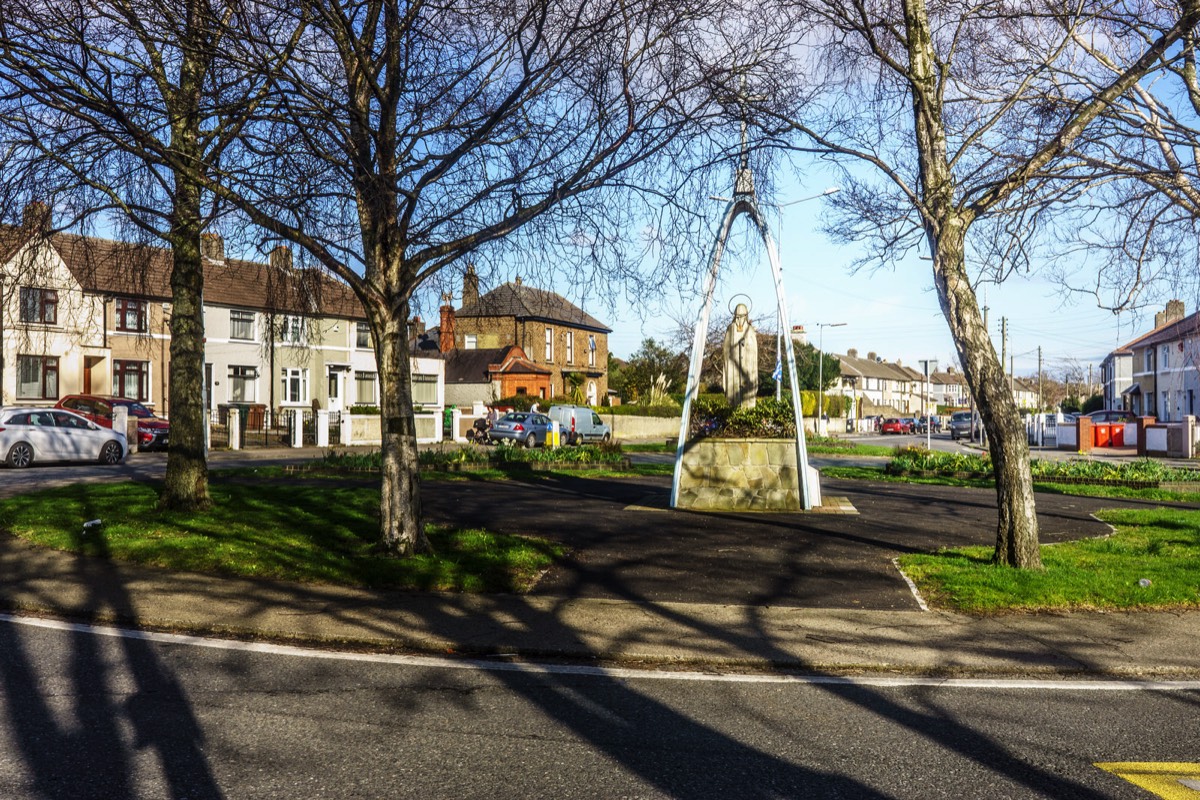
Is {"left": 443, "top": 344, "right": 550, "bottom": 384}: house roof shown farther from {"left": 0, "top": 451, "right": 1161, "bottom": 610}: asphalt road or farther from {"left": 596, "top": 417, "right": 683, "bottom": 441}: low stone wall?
{"left": 0, "top": 451, "right": 1161, "bottom": 610}: asphalt road

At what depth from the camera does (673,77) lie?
31.6ft

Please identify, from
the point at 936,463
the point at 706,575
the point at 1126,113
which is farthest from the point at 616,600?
the point at 936,463

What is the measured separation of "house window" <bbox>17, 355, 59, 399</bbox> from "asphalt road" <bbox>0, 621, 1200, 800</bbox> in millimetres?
38074

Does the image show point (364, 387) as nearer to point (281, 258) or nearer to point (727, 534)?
point (281, 258)

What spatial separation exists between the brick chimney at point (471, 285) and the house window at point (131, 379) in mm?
36850

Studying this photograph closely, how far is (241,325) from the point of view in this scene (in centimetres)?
4531

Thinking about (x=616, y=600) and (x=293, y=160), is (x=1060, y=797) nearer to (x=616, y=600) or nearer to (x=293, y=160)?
(x=616, y=600)

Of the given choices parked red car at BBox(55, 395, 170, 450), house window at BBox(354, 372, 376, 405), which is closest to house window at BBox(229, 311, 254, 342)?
house window at BBox(354, 372, 376, 405)

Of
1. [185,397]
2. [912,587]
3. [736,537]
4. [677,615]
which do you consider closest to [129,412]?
[185,397]

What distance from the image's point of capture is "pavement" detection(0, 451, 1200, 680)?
270 inches

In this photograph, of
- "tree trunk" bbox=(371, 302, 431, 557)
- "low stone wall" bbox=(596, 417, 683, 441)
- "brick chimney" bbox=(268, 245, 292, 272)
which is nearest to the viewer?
"tree trunk" bbox=(371, 302, 431, 557)

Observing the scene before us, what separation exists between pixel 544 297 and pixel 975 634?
5991 millimetres

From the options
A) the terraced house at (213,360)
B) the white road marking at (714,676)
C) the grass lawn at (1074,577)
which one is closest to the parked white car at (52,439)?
the terraced house at (213,360)

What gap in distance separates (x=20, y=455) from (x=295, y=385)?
24.5 m
